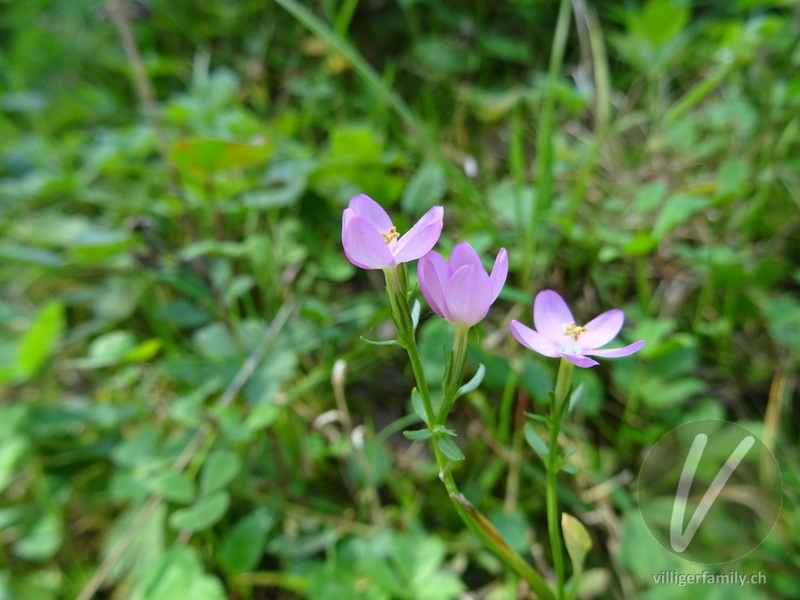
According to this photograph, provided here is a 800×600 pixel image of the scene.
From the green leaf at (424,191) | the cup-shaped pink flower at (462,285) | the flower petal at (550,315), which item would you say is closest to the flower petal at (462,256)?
the cup-shaped pink flower at (462,285)

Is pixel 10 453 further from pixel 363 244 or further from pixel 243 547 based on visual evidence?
pixel 363 244

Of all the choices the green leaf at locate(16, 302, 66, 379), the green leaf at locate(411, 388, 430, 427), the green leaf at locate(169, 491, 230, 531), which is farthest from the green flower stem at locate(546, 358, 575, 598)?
the green leaf at locate(16, 302, 66, 379)

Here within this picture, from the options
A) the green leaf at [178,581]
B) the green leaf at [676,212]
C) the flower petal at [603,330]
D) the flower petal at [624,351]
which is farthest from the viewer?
the green leaf at [676,212]

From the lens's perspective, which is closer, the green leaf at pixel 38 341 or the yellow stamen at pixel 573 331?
the yellow stamen at pixel 573 331

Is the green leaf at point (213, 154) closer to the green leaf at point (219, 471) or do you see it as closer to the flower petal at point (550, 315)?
the green leaf at point (219, 471)

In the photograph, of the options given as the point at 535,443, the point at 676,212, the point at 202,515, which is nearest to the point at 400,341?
the point at 535,443

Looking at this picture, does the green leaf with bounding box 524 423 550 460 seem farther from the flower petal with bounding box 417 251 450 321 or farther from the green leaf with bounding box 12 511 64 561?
the green leaf with bounding box 12 511 64 561
